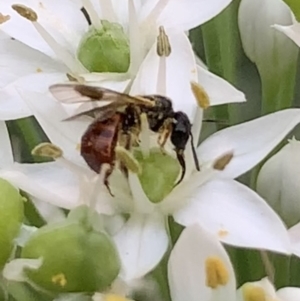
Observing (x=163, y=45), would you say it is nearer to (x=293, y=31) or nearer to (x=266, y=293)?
(x=293, y=31)

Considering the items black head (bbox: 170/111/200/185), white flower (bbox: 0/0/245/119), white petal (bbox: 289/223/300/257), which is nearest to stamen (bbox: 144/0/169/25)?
white flower (bbox: 0/0/245/119)

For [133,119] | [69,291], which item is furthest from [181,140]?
[69,291]

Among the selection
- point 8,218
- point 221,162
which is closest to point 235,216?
point 221,162

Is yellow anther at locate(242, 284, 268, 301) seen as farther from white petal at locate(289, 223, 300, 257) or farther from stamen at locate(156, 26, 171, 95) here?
stamen at locate(156, 26, 171, 95)

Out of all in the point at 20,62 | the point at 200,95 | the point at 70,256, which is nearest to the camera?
the point at 70,256

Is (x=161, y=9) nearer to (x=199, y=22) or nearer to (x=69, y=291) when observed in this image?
(x=199, y=22)
